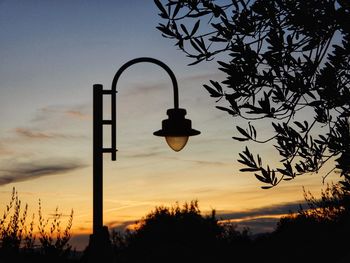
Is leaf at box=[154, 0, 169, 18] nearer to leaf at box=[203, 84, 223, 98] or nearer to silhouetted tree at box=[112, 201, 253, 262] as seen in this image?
leaf at box=[203, 84, 223, 98]

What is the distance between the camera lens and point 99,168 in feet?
29.2

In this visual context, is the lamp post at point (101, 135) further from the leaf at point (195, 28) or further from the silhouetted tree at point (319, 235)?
the silhouetted tree at point (319, 235)

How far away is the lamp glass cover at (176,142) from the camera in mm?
10055

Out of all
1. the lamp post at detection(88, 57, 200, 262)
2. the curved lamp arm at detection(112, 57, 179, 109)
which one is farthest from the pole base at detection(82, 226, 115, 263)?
the curved lamp arm at detection(112, 57, 179, 109)

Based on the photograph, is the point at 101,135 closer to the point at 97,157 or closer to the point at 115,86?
the point at 97,157

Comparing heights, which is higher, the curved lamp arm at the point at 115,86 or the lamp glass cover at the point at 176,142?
the curved lamp arm at the point at 115,86

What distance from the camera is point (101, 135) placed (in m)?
9.19

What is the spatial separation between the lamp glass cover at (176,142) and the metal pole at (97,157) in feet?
4.65

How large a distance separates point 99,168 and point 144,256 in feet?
71.8

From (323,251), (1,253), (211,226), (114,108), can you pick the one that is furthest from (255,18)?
(211,226)

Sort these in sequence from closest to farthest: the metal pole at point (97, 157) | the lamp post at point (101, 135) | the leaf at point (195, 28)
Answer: the leaf at point (195, 28) < the lamp post at point (101, 135) < the metal pole at point (97, 157)

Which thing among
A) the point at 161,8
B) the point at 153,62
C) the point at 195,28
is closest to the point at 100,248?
the point at 195,28

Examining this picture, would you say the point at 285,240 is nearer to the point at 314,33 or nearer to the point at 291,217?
the point at 291,217

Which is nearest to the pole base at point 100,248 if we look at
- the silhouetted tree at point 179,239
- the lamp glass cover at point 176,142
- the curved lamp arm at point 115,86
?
the curved lamp arm at point 115,86
